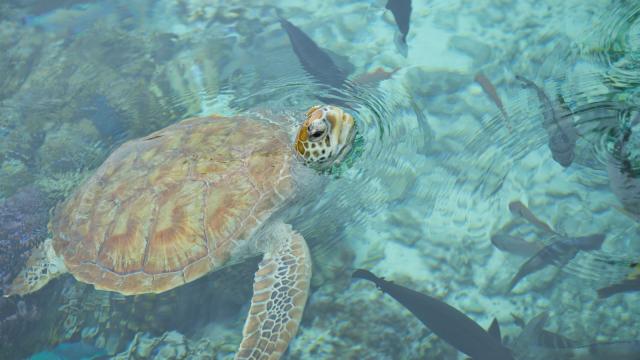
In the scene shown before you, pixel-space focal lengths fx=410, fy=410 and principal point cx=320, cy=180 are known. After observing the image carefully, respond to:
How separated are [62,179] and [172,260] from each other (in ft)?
7.11

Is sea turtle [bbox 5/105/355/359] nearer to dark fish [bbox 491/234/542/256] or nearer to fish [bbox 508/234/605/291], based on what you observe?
dark fish [bbox 491/234/542/256]

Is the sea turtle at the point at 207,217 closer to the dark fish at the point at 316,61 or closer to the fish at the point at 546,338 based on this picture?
the dark fish at the point at 316,61

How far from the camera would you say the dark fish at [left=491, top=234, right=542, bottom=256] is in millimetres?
2857

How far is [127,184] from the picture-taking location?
311 centimetres

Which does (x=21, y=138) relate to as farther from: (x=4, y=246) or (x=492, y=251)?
(x=492, y=251)

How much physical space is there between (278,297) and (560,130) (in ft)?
7.72

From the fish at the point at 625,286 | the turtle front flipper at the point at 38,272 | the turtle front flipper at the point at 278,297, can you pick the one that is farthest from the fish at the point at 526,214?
the turtle front flipper at the point at 38,272

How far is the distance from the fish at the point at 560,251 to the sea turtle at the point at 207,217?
146cm

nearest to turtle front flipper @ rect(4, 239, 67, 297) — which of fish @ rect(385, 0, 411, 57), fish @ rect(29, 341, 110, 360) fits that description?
fish @ rect(29, 341, 110, 360)

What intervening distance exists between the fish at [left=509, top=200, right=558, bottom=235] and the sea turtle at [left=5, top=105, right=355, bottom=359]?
133 cm

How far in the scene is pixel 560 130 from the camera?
3000 millimetres

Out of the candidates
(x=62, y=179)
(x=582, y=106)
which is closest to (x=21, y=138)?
(x=62, y=179)

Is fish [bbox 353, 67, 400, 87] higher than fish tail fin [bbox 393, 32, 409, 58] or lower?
lower

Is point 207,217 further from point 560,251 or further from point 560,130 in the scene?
point 560,130
